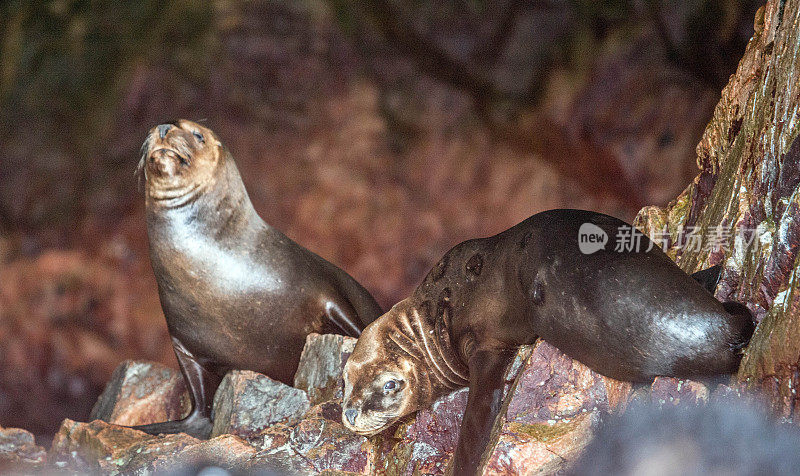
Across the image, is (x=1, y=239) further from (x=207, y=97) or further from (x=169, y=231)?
(x=169, y=231)

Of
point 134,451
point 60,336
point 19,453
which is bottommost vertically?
point 60,336

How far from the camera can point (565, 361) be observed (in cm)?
250

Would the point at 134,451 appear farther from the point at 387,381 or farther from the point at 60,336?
the point at 60,336

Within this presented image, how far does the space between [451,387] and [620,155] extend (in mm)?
4658

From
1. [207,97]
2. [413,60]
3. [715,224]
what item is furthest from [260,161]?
[715,224]

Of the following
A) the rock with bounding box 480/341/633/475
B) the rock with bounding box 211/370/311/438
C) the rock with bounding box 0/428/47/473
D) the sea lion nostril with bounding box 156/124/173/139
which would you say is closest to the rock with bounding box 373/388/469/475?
the rock with bounding box 480/341/633/475

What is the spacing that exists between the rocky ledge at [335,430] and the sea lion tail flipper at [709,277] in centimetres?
48

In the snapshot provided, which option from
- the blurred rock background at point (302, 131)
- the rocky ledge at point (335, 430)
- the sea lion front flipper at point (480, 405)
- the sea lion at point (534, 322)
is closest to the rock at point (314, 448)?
the rocky ledge at point (335, 430)

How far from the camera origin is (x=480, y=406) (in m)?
2.54

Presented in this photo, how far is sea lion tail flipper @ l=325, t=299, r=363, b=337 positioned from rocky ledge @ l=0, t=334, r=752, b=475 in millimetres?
321

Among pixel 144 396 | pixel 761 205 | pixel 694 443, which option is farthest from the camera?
pixel 144 396

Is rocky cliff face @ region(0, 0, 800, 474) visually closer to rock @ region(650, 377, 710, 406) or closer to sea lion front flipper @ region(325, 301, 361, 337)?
rock @ region(650, 377, 710, 406)

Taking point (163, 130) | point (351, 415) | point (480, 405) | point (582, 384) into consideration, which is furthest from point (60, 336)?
point (582, 384)

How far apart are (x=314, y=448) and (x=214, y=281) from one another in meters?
1.32
